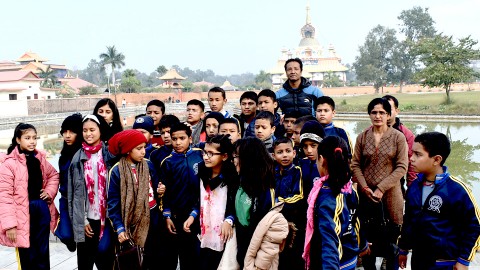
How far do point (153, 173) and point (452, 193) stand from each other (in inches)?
73.4

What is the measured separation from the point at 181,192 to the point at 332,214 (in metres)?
1.27

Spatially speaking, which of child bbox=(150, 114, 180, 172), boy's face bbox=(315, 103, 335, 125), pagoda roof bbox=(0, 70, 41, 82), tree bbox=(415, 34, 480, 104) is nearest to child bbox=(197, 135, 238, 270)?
child bbox=(150, 114, 180, 172)

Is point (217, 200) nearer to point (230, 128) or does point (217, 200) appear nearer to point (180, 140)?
point (180, 140)

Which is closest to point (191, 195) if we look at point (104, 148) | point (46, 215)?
point (104, 148)

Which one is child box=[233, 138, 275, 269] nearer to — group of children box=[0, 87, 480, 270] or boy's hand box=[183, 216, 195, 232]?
group of children box=[0, 87, 480, 270]

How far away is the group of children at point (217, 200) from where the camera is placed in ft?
7.16

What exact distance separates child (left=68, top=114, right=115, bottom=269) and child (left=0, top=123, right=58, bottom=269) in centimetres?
32

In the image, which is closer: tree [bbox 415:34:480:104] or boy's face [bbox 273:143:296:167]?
boy's face [bbox 273:143:296:167]

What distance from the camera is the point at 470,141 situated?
14.9m

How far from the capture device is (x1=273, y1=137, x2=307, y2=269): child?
2.70m

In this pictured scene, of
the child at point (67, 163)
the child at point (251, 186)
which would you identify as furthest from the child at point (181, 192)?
the child at point (67, 163)

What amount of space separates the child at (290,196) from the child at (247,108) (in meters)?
1.25

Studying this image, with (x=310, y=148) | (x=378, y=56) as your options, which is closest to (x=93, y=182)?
(x=310, y=148)

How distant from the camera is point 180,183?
3.04 meters
